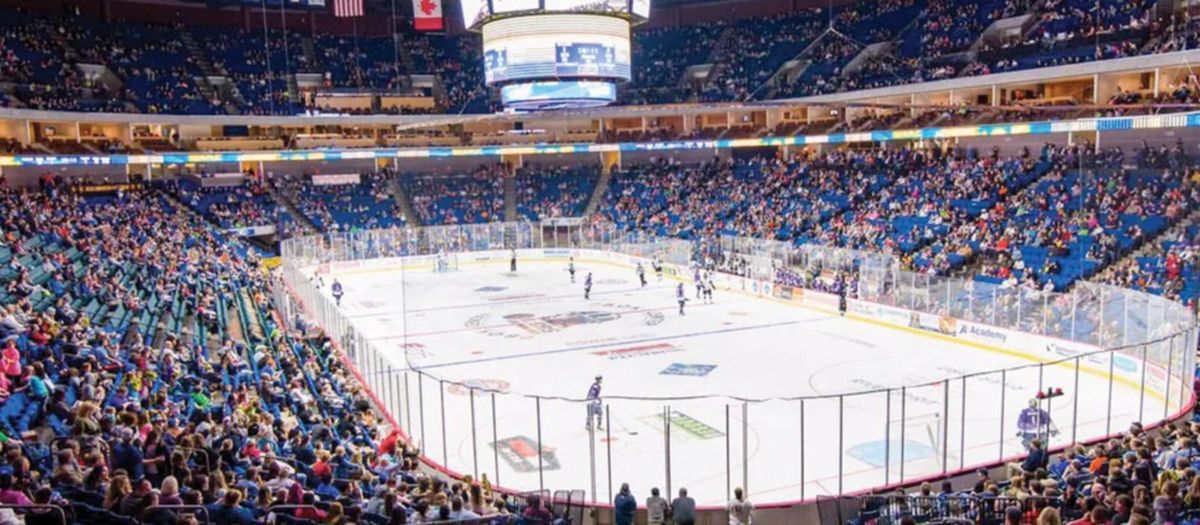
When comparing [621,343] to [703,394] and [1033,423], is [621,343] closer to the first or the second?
[703,394]

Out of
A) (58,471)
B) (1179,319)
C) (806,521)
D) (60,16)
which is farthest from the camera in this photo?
(60,16)

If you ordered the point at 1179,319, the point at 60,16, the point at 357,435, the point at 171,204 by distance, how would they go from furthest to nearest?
the point at 60,16
the point at 171,204
the point at 1179,319
the point at 357,435

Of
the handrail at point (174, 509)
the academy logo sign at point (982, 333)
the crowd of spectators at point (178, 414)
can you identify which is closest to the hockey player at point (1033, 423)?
the crowd of spectators at point (178, 414)

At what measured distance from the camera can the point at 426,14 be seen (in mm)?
47438

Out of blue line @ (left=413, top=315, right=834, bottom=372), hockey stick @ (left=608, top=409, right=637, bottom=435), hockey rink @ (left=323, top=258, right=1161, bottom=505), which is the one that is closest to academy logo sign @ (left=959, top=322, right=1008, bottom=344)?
hockey rink @ (left=323, top=258, right=1161, bottom=505)

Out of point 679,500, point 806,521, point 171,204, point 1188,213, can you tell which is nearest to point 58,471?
point 679,500

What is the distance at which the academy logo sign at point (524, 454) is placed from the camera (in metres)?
14.6

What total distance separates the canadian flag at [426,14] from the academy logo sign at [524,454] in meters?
35.0

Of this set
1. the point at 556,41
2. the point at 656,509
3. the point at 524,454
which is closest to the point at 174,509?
the point at 656,509

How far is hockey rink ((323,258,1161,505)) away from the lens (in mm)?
14086

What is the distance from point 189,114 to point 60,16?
8.85 metres

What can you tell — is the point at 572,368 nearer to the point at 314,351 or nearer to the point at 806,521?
the point at 314,351

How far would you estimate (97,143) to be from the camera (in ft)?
148

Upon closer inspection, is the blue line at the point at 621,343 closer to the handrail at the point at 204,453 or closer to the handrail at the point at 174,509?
the handrail at the point at 204,453
